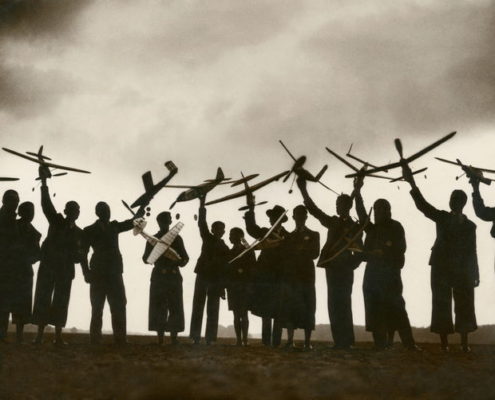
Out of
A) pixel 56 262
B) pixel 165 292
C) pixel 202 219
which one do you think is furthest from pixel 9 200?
pixel 202 219

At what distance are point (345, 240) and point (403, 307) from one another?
4.80 feet

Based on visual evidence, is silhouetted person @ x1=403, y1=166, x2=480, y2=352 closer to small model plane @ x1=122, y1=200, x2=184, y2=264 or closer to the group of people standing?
the group of people standing

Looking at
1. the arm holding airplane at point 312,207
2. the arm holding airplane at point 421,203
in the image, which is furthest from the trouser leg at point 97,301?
the arm holding airplane at point 421,203

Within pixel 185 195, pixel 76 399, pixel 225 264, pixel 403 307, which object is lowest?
pixel 76 399

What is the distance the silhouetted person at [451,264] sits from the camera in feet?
35.6

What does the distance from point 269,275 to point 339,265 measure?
1.65m

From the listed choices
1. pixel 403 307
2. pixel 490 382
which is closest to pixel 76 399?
pixel 490 382

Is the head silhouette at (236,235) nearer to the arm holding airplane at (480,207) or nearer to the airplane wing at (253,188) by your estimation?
the airplane wing at (253,188)

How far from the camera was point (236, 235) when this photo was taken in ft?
43.9

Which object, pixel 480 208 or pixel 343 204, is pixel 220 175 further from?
pixel 480 208

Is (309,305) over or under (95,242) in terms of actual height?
under

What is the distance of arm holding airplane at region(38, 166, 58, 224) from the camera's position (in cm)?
1133

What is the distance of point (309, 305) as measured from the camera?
11.4 metres

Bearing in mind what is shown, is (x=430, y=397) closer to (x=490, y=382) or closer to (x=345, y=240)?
(x=490, y=382)
